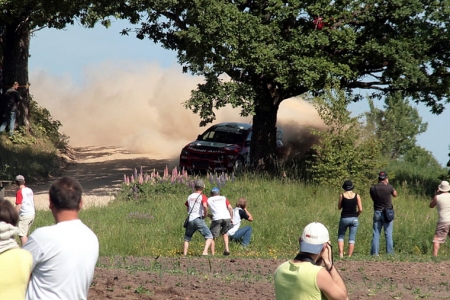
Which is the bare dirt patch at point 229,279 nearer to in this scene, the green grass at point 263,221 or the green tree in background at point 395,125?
the green grass at point 263,221

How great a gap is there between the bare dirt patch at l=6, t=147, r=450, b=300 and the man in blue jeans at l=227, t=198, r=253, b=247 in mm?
2504

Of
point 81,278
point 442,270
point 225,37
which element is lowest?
point 442,270

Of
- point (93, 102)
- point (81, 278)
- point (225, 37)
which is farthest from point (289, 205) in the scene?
point (93, 102)

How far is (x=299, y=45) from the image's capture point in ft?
90.0

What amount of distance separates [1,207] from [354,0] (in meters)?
24.0

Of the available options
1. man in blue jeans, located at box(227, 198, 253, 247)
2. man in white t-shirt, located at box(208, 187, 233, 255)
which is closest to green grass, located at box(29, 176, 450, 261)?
man in blue jeans, located at box(227, 198, 253, 247)

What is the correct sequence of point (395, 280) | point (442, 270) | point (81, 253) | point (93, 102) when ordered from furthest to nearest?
point (93, 102), point (442, 270), point (395, 280), point (81, 253)

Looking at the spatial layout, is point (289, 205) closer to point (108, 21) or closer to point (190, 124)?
point (108, 21)

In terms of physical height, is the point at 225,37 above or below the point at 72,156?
above

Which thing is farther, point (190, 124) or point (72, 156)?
point (190, 124)

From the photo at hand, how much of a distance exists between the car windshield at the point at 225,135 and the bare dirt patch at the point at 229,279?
15.9 metres

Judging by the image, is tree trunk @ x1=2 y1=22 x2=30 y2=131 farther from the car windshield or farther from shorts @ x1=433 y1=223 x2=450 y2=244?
shorts @ x1=433 y1=223 x2=450 y2=244

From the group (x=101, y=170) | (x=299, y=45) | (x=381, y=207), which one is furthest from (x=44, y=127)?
(x=381, y=207)

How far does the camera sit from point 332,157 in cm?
2484
